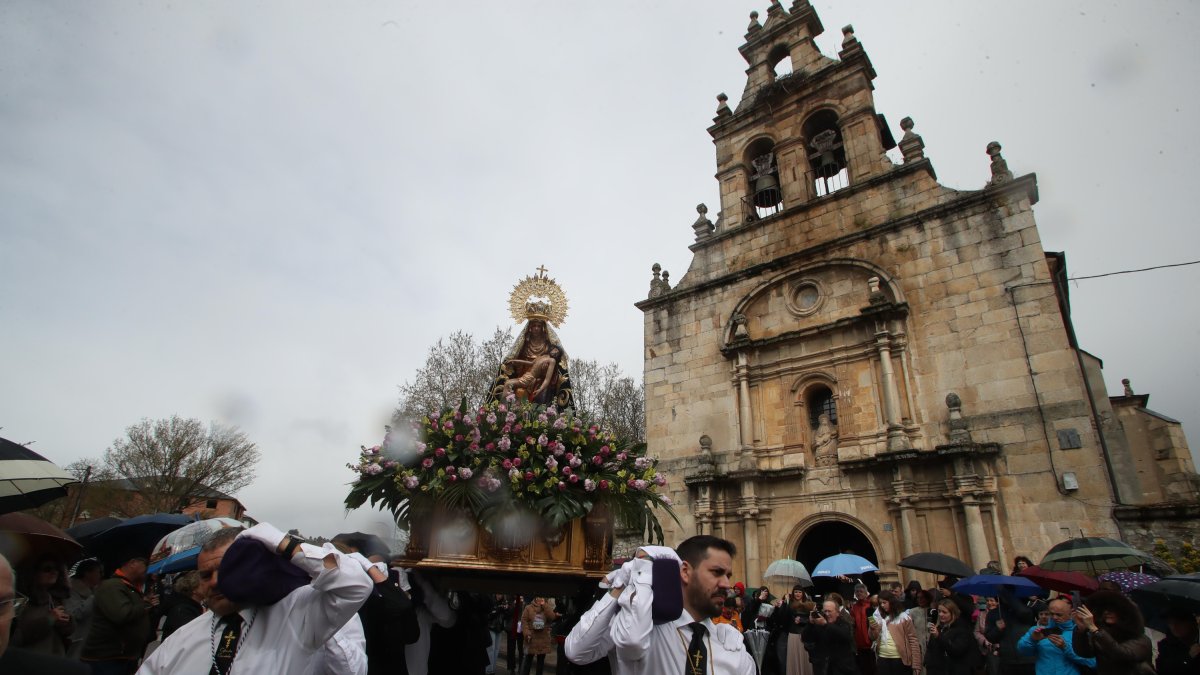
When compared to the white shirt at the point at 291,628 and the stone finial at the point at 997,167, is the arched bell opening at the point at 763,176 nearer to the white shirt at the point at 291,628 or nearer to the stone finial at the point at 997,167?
the stone finial at the point at 997,167

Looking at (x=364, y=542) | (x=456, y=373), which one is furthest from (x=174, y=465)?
(x=364, y=542)

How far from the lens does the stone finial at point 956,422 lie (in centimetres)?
1109

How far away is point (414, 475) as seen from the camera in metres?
4.13

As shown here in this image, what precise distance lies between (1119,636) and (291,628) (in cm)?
548

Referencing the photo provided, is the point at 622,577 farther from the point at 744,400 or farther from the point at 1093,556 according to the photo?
the point at 744,400

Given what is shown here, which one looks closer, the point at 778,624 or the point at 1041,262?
the point at 778,624

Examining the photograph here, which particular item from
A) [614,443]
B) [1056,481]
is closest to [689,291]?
[1056,481]

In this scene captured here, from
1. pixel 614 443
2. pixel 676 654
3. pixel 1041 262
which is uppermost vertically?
pixel 1041 262

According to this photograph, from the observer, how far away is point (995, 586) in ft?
23.6

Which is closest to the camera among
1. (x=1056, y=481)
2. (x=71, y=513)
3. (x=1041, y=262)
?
(x=1056, y=481)

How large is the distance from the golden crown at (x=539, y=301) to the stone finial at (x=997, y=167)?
10454 mm

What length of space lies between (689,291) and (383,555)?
41.5 feet

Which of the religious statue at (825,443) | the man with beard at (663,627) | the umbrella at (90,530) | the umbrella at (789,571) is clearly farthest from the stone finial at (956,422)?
the umbrella at (90,530)

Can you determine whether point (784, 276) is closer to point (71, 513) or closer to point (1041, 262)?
point (1041, 262)
